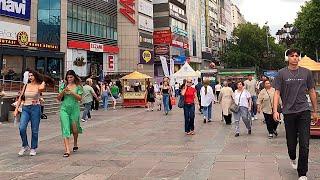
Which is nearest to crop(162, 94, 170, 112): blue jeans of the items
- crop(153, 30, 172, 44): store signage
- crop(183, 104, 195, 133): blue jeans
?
crop(183, 104, 195, 133): blue jeans

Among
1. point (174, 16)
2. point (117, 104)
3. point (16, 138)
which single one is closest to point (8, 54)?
point (117, 104)

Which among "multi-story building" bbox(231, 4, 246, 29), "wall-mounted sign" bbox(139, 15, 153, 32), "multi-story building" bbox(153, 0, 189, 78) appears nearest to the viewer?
"wall-mounted sign" bbox(139, 15, 153, 32)

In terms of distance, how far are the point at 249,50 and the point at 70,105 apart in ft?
269

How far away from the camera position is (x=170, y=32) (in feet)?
201

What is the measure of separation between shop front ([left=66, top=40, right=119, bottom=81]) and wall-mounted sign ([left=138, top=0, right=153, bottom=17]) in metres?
7.10

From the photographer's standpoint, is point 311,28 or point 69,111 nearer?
point 69,111

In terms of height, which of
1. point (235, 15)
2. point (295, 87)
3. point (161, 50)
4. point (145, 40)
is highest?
point (235, 15)

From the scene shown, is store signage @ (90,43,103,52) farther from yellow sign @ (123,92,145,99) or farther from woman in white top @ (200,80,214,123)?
woman in white top @ (200,80,214,123)

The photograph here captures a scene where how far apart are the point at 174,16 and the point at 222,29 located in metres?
38.3

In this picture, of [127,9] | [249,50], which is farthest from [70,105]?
[249,50]

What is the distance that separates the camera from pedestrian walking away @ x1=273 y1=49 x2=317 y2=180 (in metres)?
5.97

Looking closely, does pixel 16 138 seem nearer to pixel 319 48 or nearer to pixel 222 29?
pixel 319 48

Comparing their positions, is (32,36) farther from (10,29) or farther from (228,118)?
(228,118)

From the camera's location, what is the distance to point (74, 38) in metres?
43.0
